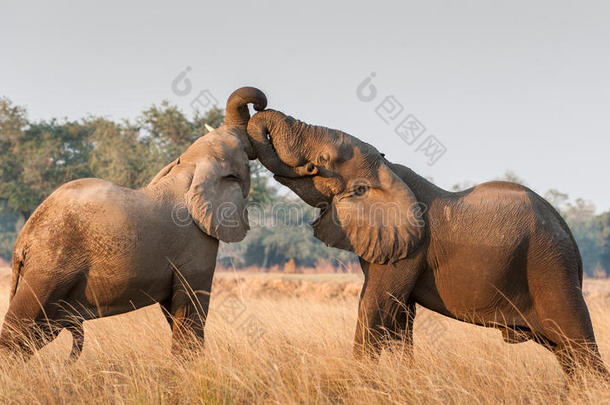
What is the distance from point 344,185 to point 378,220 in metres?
0.42

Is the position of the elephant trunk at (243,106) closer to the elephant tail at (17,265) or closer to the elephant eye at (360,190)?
the elephant eye at (360,190)

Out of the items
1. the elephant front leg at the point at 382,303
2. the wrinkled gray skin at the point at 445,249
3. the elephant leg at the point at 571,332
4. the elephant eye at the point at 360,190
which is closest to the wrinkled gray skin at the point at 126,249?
the wrinkled gray skin at the point at 445,249

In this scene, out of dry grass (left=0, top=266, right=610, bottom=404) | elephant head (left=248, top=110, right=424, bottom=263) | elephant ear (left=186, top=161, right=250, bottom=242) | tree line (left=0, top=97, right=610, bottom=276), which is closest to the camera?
dry grass (left=0, top=266, right=610, bottom=404)

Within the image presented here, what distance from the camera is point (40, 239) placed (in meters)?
4.41

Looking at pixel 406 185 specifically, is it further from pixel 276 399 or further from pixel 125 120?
pixel 125 120

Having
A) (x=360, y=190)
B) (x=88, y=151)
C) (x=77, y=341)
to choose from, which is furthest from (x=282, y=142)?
(x=88, y=151)

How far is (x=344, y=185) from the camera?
501 centimetres

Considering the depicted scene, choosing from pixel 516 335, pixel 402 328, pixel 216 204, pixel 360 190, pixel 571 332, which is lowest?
pixel 216 204

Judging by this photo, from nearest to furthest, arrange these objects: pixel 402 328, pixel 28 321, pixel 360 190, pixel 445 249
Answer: pixel 28 321
pixel 445 249
pixel 360 190
pixel 402 328

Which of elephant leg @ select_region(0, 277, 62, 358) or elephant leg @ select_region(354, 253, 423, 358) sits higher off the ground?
elephant leg @ select_region(354, 253, 423, 358)

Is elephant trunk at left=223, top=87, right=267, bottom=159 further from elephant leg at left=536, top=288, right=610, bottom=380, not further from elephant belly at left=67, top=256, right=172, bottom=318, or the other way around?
elephant leg at left=536, top=288, right=610, bottom=380

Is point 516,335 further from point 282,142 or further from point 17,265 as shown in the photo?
point 17,265

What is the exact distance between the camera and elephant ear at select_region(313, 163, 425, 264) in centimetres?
473

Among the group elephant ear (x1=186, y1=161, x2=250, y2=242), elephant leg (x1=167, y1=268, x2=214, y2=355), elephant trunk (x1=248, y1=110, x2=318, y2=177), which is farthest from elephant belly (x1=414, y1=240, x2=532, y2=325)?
elephant leg (x1=167, y1=268, x2=214, y2=355)
